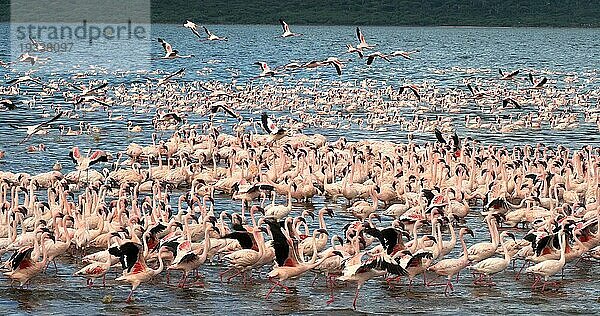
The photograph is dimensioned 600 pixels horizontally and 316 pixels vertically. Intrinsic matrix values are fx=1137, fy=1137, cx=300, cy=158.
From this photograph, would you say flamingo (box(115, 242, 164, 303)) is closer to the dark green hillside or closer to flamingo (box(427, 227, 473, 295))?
flamingo (box(427, 227, 473, 295))

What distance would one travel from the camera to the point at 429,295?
14.9m

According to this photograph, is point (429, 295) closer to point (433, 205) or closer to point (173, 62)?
point (433, 205)

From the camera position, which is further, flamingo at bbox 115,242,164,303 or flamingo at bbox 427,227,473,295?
flamingo at bbox 427,227,473,295

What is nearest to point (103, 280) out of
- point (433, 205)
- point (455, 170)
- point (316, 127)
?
point (433, 205)

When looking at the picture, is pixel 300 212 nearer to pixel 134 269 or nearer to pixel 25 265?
pixel 134 269

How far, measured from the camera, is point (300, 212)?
2059cm

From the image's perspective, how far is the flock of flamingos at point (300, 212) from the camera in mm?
14984

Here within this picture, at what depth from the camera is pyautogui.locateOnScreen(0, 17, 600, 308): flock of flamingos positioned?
1498 centimetres

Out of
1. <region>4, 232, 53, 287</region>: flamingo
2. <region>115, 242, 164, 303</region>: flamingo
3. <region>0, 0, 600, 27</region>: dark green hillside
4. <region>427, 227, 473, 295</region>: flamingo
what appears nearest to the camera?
<region>115, 242, 164, 303</region>: flamingo

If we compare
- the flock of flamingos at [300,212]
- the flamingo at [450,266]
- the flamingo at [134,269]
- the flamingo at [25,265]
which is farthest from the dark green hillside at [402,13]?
the flamingo at [134,269]

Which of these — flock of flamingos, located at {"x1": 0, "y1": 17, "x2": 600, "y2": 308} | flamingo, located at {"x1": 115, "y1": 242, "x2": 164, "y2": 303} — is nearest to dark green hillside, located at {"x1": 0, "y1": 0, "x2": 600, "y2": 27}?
flock of flamingos, located at {"x1": 0, "y1": 17, "x2": 600, "y2": 308}

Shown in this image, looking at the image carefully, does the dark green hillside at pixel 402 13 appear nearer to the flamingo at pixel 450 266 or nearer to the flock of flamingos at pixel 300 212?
the flock of flamingos at pixel 300 212

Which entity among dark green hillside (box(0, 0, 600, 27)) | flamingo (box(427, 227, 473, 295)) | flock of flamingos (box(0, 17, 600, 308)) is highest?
dark green hillside (box(0, 0, 600, 27))

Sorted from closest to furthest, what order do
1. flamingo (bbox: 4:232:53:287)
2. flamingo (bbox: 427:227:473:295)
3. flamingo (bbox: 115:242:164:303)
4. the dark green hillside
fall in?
flamingo (bbox: 115:242:164:303) < flamingo (bbox: 4:232:53:287) < flamingo (bbox: 427:227:473:295) < the dark green hillside
